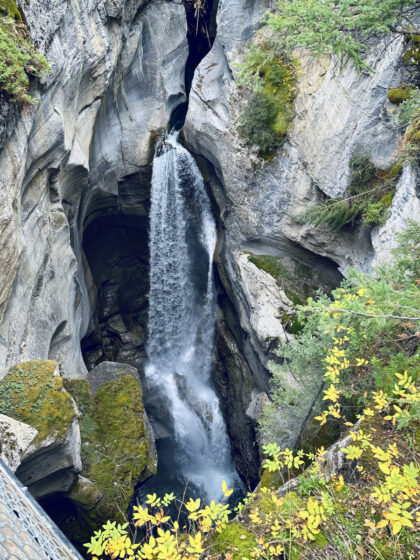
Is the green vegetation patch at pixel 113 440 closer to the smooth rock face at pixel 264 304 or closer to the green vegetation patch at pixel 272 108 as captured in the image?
the smooth rock face at pixel 264 304

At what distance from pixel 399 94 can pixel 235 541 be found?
12044mm

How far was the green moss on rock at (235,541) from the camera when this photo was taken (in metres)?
3.59

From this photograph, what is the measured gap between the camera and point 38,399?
7883mm

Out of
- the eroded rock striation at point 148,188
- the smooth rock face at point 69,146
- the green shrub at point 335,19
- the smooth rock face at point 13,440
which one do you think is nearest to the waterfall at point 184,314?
the eroded rock striation at point 148,188

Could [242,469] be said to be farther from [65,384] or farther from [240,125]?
[240,125]

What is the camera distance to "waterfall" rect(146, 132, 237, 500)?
57.3ft

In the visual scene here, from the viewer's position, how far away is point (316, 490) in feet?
13.6

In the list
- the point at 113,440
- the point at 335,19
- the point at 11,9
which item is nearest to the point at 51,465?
the point at 113,440

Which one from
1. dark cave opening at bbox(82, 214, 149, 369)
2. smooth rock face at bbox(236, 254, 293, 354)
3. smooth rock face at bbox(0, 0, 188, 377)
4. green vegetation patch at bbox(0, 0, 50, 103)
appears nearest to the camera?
green vegetation patch at bbox(0, 0, 50, 103)

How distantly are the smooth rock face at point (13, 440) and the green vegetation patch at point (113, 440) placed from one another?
3671 mm

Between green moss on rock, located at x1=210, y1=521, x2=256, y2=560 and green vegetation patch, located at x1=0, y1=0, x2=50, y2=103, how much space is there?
29.4 feet

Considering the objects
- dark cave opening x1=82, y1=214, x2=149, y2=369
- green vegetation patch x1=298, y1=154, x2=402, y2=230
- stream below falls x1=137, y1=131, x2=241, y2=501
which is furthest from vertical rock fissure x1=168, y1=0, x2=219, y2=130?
green vegetation patch x1=298, y1=154, x2=402, y2=230

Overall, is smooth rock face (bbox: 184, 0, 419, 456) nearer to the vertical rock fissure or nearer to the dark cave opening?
the vertical rock fissure

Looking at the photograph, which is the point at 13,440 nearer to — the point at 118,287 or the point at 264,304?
the point at 264,304
